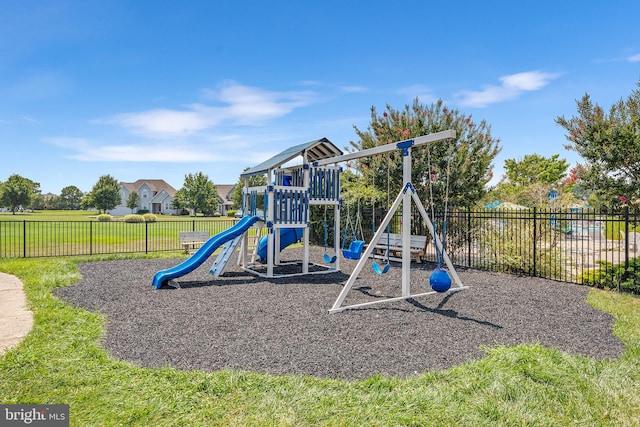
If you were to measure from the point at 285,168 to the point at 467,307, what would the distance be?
21.9 ft

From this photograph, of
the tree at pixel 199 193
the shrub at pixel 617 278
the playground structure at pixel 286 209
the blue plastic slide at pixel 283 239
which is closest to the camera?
the shrub at pixel 617 278

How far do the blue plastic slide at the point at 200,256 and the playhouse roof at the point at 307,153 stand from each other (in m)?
1.46

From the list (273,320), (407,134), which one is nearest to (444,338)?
(273,320)

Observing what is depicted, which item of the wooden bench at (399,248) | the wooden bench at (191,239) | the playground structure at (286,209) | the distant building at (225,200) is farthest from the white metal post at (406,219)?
the distant building at (225,200)

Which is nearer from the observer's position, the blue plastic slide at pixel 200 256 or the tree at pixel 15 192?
the blue plastic slide at pixel 200 256

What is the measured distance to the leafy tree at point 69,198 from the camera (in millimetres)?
99562

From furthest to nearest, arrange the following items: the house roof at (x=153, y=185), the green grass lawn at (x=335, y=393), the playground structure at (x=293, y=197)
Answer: the house roof at (x=153, y=185), the playground structure at (x=293, y=197), the green grass lawn at (x=335, y=393)

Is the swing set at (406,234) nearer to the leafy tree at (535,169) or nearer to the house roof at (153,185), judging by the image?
the leafy tree at (535,169)

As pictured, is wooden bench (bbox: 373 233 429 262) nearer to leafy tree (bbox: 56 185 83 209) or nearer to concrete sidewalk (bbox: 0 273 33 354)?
concrete sidewalk (bbox: 0 273 33 354)

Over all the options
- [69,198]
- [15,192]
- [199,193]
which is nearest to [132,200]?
[15,192]

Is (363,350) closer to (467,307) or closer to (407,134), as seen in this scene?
(467,307)

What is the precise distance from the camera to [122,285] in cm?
810

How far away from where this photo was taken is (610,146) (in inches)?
325

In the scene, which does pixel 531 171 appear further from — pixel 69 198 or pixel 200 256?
pixel 69 198
